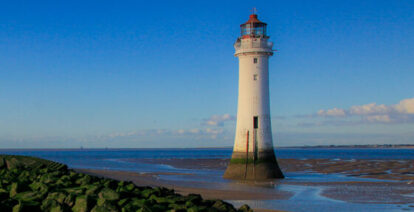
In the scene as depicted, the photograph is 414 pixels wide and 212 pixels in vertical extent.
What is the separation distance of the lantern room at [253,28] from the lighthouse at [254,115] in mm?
147

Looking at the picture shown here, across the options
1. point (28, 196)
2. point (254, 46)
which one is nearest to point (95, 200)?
point (28, 196)

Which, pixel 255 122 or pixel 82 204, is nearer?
pixel 82 204

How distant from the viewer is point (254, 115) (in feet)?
65.0

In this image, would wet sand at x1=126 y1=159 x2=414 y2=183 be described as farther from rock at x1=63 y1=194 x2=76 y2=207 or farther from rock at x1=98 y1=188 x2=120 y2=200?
rock at x1=63 y1=194 x2=76 y2=207

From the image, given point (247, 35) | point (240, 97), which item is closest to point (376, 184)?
point (240, 97)

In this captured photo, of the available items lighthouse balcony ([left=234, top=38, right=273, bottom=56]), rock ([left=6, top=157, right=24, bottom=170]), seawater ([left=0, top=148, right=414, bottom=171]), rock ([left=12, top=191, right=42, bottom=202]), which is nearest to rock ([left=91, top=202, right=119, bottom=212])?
rock ([left=12, top=191, right=42, bottom=202])

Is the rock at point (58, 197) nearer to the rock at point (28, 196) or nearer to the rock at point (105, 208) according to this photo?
the rock at point (28, 196)

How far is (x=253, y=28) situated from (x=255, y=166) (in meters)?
5.62

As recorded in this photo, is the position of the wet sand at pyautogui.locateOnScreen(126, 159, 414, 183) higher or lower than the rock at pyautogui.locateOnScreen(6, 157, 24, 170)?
lower

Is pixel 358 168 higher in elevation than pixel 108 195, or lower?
lower

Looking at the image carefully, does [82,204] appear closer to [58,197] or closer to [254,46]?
[58,197]

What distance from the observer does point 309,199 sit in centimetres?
1498

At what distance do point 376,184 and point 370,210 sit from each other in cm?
724

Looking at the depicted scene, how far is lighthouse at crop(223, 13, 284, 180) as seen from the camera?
19.8 metres
